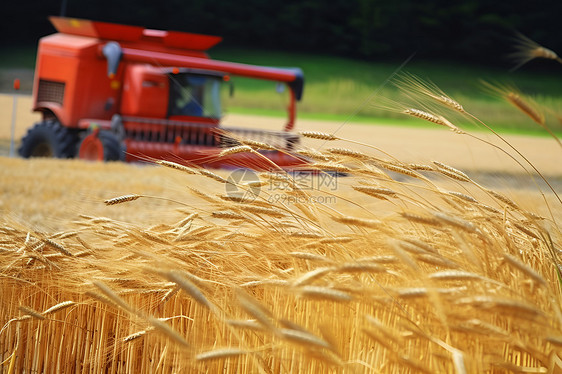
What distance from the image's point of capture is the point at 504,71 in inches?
1483

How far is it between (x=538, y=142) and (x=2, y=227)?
21243 mm

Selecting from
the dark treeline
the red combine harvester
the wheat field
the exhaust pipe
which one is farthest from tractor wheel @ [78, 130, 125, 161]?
the dark treeline

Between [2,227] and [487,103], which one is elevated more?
[487,103]

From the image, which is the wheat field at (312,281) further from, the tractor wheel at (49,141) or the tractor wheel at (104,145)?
the tractor wheel at (49,141)

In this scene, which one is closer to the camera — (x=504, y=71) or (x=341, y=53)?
(x=504, y=71)

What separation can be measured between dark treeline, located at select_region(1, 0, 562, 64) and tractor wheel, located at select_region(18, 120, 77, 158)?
29.6 meters

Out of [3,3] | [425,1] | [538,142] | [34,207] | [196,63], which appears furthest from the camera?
[425,1]

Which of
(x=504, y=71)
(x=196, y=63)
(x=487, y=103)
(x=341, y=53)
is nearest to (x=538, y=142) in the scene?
(x=487, y=103)

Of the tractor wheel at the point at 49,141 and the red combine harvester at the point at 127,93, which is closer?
the red combine harvester at the point at 127,93

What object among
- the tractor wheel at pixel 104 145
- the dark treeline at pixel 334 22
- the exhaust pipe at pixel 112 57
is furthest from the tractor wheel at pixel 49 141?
the dark treeline at pixel 334 22

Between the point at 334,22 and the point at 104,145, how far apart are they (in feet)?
110

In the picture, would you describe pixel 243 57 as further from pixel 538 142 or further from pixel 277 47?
pixel 538 142

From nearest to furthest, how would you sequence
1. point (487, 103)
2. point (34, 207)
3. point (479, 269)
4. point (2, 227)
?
point (479, 269)
point (2, 227)
point (34, 207)
point (487, 103)

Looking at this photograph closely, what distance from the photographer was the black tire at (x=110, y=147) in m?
8.23
